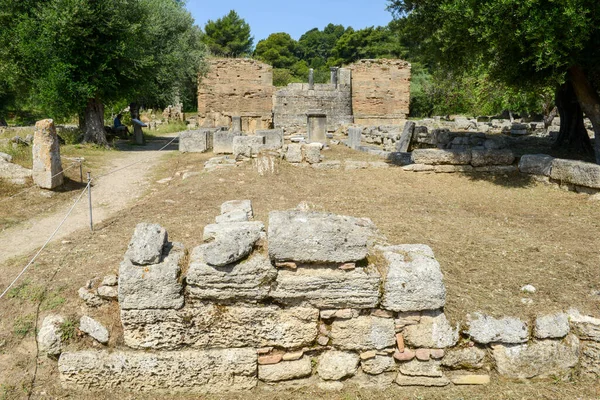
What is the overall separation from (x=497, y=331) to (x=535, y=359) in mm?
479

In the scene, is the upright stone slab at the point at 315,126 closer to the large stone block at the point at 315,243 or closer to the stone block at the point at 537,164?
the stone block at the point at 537,164

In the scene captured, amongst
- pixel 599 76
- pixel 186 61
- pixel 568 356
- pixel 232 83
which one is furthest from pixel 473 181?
pixel 232 83

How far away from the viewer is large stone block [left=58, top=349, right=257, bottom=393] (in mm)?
4137

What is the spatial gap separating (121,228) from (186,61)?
16064mm

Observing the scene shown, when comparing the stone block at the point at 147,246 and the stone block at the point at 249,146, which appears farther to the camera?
the stone block at the point at 249,146

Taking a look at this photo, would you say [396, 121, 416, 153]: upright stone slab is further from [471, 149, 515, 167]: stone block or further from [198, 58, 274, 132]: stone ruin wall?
[198, 58, 274, 132]: stone ruin wall

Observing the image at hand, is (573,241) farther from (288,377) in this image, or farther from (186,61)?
(186,61)

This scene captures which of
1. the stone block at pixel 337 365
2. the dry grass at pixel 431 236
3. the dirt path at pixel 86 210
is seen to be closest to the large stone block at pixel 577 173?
the dry grass at pixel 431 236

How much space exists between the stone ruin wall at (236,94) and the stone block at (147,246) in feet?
70.1

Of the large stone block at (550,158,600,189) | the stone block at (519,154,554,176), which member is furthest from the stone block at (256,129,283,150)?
the large stone block at (550,158,600,189)

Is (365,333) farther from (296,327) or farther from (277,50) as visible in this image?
(277,50)

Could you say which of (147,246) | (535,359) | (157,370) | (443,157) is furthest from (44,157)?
(535,359)

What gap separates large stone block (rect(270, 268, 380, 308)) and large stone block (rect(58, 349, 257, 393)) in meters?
0.73

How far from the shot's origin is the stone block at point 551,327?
4.29m
